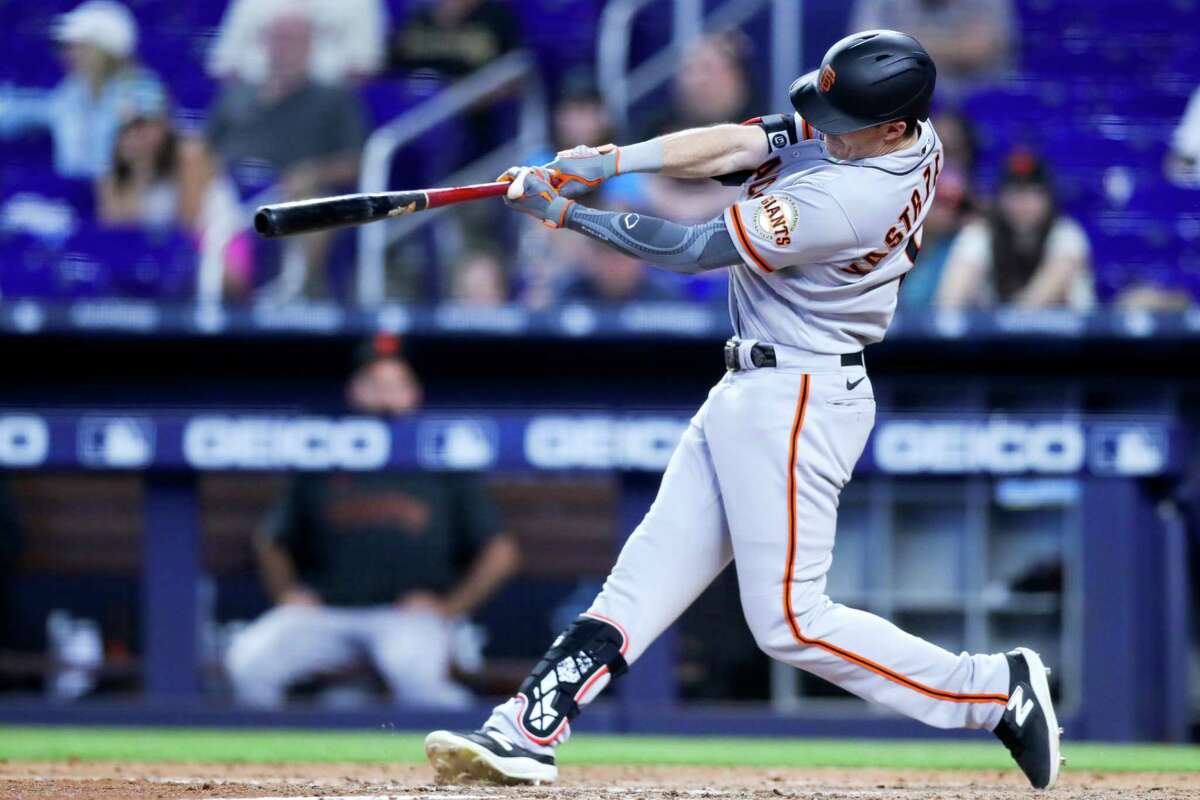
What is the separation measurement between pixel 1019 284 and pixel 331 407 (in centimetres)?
294

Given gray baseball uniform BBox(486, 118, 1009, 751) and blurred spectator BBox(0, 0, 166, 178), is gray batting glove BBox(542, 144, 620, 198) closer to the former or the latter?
gray baseball uniform BBox(486, 118, 1009, 751)

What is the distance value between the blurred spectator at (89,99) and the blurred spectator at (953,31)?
3.22 m

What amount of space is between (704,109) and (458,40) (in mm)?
1247

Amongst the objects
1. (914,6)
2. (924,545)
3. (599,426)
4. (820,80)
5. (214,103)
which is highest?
(914,6)

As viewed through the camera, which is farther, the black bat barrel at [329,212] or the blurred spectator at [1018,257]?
the blurred spectator at [1018,257]

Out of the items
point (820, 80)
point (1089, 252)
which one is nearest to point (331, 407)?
point (1089, 252)

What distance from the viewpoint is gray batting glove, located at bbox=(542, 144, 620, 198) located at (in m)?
3.40

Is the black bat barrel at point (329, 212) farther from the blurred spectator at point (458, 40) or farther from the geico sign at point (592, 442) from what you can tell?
the blurred spectator at point (458, 40)

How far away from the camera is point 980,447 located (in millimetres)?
5879

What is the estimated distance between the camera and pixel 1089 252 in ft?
24.1

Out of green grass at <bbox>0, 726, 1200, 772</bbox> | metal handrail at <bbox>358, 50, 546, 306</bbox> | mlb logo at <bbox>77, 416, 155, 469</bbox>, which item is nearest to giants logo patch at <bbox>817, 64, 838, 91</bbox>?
green grass at <bbox>0, 726, 1200, 772</bbox>

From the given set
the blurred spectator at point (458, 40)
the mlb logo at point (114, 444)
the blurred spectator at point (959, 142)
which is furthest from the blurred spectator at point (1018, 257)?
the mlb logo at point (114, 444)

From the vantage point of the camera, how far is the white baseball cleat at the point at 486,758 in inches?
131

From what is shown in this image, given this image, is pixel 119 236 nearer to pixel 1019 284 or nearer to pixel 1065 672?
Answer: pixel 1019 284
